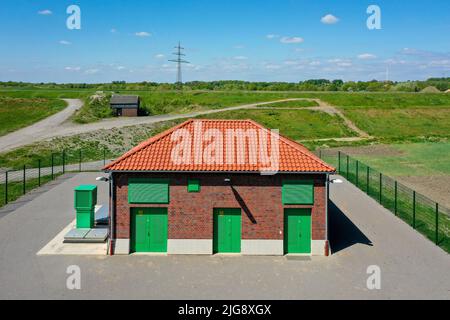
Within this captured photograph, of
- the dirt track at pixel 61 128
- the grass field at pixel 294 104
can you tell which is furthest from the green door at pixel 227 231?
the grass field at pixel 294 104

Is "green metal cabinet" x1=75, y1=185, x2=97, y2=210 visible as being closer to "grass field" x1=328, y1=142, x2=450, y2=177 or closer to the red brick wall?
the red brick wall

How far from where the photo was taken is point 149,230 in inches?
704

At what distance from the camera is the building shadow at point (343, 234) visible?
1898 centimetres

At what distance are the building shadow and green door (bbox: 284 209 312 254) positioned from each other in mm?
1322

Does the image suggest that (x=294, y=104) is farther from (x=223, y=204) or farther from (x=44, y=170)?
(x=223, y=204)

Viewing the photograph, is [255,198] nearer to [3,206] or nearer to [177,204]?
[177,204]

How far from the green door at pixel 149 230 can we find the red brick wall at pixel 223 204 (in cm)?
32

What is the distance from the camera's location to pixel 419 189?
29484 millimetres

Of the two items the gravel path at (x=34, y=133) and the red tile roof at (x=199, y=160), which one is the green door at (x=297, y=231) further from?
the gravel path at (x=34, y=133)

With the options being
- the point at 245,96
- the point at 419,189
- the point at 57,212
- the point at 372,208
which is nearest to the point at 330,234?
the point at 372,208

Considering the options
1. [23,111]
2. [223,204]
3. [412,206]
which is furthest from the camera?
[23,111]

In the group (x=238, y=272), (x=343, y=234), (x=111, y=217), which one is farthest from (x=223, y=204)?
(x=343, y=234)

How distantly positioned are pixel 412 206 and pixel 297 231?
1078cm

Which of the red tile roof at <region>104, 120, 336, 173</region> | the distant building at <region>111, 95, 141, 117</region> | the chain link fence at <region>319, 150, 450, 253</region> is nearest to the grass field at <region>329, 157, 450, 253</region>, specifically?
the chain link fence at <region>319, 150, 450, 253</region>
